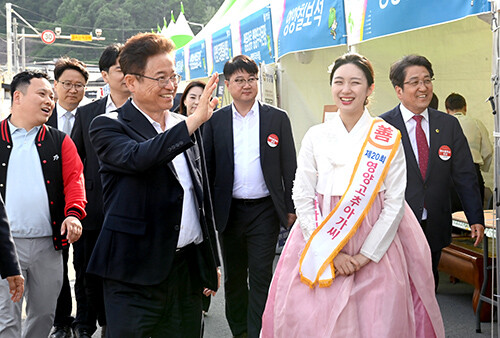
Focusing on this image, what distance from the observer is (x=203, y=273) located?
3.00 m

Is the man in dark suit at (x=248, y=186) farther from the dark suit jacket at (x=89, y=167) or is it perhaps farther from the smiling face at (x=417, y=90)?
the smiling face at (x=417, y=90)

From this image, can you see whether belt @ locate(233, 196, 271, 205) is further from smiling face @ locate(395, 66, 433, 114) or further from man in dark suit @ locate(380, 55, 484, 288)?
smiling face @ locate(395, 66, 433, 114)

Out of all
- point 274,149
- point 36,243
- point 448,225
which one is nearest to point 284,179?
point 274,149

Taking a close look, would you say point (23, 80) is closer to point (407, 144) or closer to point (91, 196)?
point (91, 196)

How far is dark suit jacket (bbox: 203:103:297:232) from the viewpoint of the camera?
4645 millimetres

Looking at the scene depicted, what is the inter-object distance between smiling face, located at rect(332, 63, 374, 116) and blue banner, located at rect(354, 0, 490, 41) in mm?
1114

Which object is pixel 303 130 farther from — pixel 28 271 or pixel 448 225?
pixel 28 271

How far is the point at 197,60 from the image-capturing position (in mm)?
13062

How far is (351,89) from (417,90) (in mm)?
938

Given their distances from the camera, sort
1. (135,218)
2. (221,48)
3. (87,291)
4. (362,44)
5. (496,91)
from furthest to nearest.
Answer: (221,48) → (362,44) → (87,291) → (496,91) → (135,218)

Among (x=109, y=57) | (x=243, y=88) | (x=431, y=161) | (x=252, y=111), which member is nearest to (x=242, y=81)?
(x=243, y=88)

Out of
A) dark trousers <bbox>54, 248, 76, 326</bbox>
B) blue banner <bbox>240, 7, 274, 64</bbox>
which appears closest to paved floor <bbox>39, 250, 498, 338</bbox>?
dark trousers <bbox>54, 248, 76, 326</bbox>

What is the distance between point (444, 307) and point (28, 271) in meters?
3.80

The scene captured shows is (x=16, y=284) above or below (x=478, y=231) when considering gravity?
above
